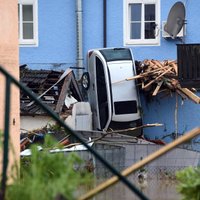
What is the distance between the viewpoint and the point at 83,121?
15.9 metres

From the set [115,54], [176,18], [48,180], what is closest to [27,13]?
[115,54]

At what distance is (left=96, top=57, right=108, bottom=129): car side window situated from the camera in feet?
53.7

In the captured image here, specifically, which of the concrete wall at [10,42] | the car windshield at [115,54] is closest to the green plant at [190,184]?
the concrete wall at [10,42]

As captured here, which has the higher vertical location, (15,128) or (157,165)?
(15,128)

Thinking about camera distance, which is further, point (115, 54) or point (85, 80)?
point (85, 80)

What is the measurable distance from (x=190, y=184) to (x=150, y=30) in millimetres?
14079

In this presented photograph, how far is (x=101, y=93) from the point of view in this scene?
16531 mm

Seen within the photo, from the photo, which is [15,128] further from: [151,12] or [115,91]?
[151,12]

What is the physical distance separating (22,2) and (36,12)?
0.42 meters

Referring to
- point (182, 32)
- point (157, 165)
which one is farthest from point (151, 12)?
point (157, 165)

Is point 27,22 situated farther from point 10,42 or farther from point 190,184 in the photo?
point 190,184

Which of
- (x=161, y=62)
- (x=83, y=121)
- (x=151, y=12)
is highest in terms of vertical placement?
(x=151, y=12)

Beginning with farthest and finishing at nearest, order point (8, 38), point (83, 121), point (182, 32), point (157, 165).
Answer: point (182, 32) < point (83, 121) < point (157, 165) < point (8, 38)

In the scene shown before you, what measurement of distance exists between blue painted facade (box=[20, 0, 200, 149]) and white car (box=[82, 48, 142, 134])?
64cm
